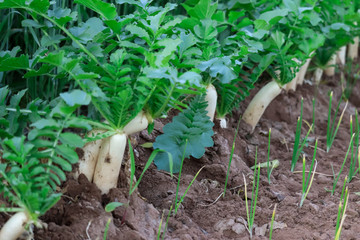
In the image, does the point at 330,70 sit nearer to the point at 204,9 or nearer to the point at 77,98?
the point at 204,9

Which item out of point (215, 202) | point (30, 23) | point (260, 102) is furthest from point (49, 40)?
point (260, 102)

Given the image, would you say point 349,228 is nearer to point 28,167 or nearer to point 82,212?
point 82,212

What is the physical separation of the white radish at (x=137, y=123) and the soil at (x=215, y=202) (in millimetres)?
170

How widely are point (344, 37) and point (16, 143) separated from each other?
2.22 metres

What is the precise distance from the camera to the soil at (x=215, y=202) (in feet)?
5.35

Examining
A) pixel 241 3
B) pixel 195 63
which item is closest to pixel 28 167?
pixel 195 63

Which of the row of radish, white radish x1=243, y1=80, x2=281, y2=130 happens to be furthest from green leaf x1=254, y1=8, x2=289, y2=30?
white radish x1=243, y1=80, x2=281, y2=130

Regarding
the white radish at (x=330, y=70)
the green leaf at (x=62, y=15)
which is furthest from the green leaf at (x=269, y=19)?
the white radish at (x=330, y=70)

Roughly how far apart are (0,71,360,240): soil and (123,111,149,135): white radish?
6.7 inches

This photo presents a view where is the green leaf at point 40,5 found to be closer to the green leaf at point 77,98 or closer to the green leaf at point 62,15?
the green leaf at point 62,15

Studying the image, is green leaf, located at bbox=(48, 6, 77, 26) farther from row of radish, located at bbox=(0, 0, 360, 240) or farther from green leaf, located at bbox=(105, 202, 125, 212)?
green leaf, located at bbox=(105, 202, 125, 212)

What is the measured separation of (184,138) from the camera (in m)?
1.97

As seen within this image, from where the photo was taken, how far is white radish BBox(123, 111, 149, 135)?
1763 mm

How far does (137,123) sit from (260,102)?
38.7 inches
